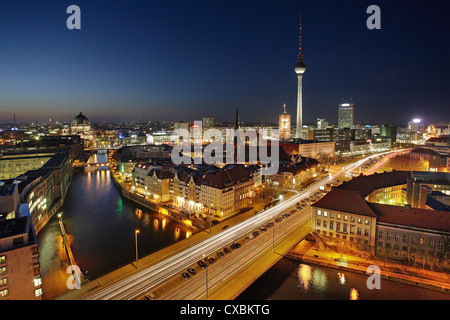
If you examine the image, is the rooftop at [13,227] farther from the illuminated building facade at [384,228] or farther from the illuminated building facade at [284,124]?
the illuminated building facade at [284,124]

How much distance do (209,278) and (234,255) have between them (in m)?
2.79

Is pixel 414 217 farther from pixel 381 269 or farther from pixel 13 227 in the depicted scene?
pixel 13 227

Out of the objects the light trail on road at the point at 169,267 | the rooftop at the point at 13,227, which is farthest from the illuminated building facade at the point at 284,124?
the rooftop at the point at 13,227

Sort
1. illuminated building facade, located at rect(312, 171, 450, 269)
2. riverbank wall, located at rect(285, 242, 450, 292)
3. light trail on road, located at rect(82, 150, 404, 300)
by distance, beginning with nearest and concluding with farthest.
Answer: light trail on road, located at rect(82, 150, 404, 300) → riverbank wall, located at rect(285, 242, 450, 292) → illuminated building facade, located at rect(312, 171, 450, 269)

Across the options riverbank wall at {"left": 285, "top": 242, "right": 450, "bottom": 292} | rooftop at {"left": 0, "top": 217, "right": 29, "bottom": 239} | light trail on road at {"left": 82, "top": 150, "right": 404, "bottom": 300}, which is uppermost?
rooftop at {"left": 0, "top": 217, "right": 29, "bottom": 239}

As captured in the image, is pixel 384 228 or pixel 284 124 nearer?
pixel 384 228

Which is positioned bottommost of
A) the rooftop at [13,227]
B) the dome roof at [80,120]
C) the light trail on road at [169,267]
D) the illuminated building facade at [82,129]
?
the light trail on road at [169,267]

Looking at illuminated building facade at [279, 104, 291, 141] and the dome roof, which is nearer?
illuminated building facade at [279, 104, 291, 141]

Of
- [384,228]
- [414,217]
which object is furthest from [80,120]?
[414,217]

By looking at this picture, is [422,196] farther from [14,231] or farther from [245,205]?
[14,231]

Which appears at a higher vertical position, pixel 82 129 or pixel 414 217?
pixel 82 129

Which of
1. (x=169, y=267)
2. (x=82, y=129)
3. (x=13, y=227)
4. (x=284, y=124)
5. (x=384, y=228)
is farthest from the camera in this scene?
(x=82, y=129)

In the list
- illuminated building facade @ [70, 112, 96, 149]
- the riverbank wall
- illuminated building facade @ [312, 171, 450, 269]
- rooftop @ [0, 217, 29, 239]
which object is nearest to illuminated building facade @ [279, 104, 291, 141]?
illuminated building facade @ [70, 112, 96, 149]

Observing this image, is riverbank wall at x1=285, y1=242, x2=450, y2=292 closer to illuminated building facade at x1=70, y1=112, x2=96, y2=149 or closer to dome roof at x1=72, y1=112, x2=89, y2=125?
illuminated building facade at x1=70, y1=112, x2=96, y2=149
